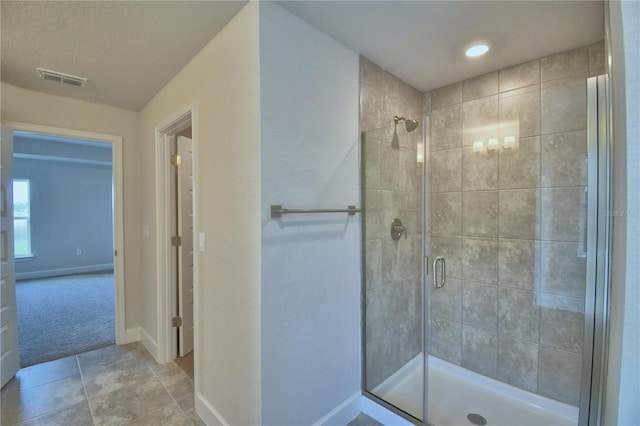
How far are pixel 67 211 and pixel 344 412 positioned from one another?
6.86 m

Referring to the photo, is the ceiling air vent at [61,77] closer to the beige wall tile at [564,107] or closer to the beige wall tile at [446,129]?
the beige wall tile at [446,129]

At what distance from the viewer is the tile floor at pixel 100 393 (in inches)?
73.6

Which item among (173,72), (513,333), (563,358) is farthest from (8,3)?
(563,358)

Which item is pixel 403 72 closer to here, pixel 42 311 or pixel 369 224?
pixel 369 224

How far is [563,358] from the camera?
194 centimetres

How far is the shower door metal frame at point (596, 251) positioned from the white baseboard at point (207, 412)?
1920mm

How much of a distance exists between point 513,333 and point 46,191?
7776 millimetres

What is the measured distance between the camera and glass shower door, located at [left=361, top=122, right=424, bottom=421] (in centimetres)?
204

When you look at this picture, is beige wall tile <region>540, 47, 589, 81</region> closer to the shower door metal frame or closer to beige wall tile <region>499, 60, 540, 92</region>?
beige wall tile <region>499, 60, 540, 92</region>

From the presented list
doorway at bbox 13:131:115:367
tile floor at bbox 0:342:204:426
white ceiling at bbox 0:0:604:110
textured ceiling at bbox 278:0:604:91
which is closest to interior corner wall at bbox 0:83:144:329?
white ceiling at bbox 0:0:604:110

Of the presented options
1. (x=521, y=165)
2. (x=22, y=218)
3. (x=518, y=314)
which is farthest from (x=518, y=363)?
(x=22, y=218)

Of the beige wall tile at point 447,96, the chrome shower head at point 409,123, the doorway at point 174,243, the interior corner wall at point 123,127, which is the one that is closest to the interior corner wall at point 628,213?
the chrome shower head at point 409,123

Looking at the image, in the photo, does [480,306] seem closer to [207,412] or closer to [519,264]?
[519,264]

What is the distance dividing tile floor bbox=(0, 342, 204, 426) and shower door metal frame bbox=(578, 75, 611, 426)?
7.14ft
